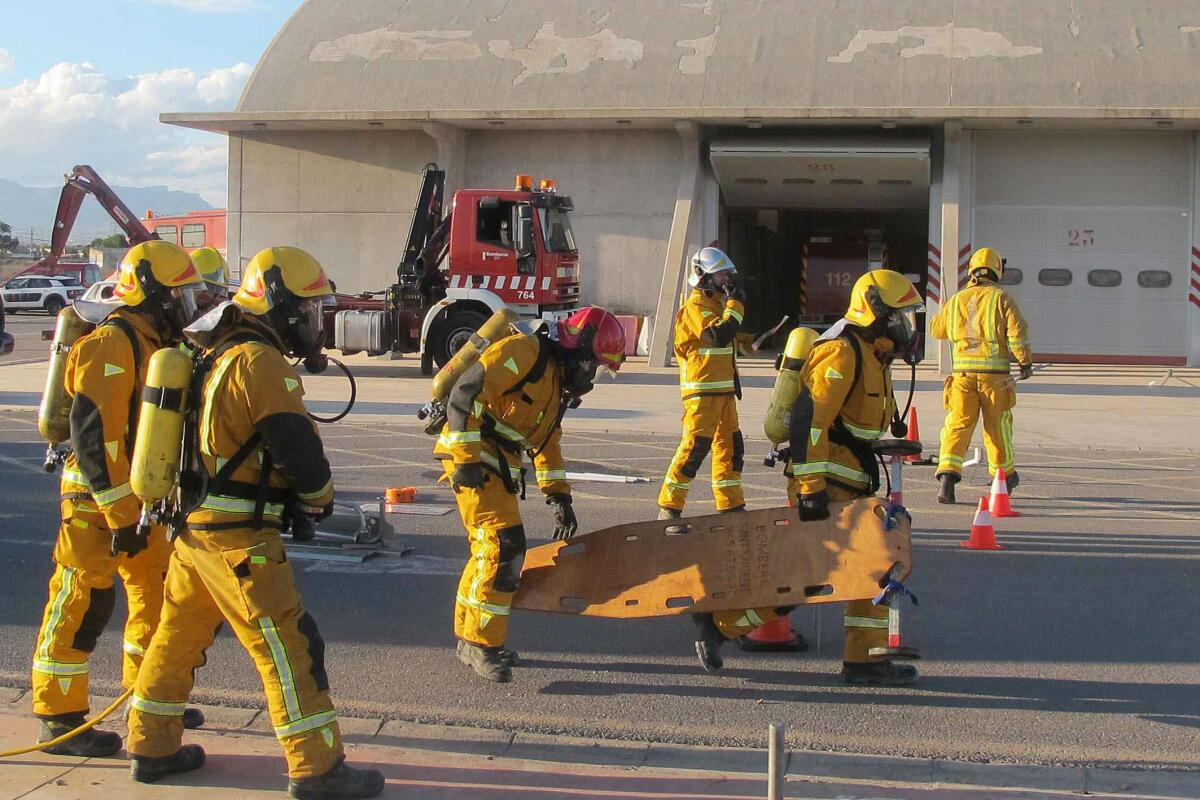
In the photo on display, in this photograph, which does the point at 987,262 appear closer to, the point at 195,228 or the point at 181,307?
the point at 181,307

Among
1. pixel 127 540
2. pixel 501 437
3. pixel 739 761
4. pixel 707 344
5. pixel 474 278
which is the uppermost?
pixel 474 278

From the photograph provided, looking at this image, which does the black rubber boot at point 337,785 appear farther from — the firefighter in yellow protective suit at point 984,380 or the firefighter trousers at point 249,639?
the firefighter in yellow protective suit at point 984,380

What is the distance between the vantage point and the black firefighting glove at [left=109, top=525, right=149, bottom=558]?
4.60 meters

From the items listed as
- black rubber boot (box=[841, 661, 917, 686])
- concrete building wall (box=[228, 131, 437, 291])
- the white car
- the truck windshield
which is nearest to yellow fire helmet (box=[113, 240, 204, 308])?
black rubber boot (box=[841, 661, 917, 686])

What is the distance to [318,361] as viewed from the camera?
4.61 meters

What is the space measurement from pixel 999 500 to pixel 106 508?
22.5ft

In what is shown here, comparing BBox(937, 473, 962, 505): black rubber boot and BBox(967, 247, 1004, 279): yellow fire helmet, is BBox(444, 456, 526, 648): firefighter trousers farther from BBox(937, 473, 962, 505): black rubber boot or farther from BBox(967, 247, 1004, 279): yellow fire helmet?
BBox(967, 247, 1004, 279): yellow fire helmet

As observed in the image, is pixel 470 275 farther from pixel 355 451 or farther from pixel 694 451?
pixel 694 451

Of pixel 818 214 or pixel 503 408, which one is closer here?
pixel 503 408

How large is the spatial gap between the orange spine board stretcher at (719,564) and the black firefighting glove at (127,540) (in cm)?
186

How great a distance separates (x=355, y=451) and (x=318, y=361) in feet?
26.9

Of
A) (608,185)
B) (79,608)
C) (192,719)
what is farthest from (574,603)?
(608,185)

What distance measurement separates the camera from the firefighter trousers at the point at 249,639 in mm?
4180

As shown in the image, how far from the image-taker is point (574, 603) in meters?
5.95
